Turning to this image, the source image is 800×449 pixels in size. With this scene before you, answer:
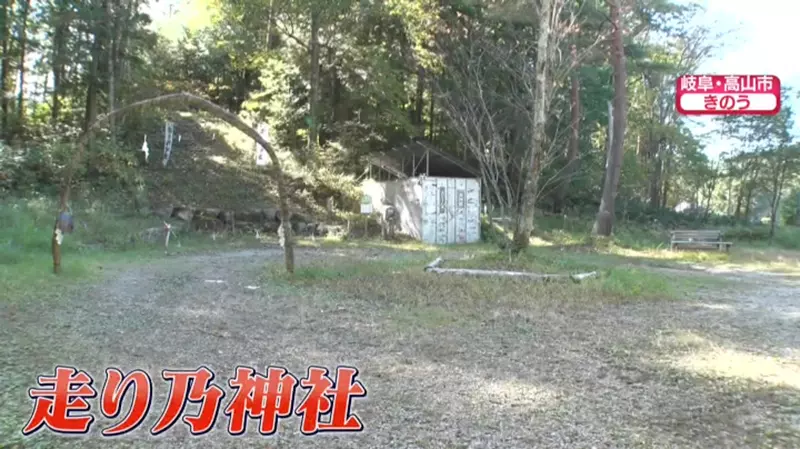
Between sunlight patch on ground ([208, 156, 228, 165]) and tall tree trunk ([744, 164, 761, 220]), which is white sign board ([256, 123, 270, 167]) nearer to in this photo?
sunlight patch on ground ([208, 156, 228, 165])

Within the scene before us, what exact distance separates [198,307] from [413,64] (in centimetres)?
1470

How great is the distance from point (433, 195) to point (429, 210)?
1.53ft

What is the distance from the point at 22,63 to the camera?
54.5ft

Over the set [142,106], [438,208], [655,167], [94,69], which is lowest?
[438,208]

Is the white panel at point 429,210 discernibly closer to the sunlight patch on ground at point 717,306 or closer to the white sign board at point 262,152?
the white sign board at point 262,152

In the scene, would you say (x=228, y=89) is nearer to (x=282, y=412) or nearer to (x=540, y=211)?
(x=540, y=211)

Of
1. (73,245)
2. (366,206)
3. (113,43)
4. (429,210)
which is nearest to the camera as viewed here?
(73,245)

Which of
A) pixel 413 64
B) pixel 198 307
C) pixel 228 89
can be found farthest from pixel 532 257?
pixel 228 89

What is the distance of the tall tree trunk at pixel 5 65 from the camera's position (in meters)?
14.3

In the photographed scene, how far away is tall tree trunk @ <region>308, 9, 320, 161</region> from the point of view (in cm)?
1900

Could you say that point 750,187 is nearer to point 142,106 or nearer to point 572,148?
point 572,148

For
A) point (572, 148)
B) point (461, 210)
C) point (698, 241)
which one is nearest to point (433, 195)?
point (461, 210)

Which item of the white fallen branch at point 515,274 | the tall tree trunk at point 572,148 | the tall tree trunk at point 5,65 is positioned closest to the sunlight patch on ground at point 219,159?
the tall tree trunk at point 5,65
